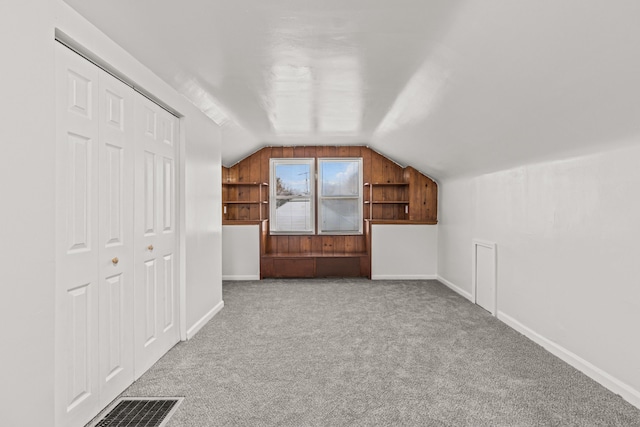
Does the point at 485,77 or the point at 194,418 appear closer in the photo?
the point at 194,418

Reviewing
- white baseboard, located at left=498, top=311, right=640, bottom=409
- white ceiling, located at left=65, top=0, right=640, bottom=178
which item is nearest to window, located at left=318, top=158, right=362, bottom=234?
white ceiling, located at left=65, top=0, right=640, bottom=178

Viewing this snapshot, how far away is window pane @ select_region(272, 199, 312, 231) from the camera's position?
22.2 ft

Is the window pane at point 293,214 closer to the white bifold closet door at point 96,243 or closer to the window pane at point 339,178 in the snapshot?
the window pane at point 339,178

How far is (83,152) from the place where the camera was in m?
1.99

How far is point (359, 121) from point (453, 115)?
1582mm

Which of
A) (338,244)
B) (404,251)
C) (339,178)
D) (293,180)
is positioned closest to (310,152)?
(293,180)

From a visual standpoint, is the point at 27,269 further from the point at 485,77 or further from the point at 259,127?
Answer: the point at 259,127

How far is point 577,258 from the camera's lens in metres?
2.67

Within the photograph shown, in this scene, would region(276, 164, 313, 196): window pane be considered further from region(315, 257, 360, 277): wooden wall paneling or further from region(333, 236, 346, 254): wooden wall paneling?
region(315, 257, 360, 277): wooden wall paneling

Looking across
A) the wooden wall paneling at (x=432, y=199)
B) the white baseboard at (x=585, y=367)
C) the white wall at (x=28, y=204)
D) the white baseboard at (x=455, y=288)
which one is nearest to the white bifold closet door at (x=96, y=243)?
the white wall at (x=28, y=204)

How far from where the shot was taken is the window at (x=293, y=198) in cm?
676

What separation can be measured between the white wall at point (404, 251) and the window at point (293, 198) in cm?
133

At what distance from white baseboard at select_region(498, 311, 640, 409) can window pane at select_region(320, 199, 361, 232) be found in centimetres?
361

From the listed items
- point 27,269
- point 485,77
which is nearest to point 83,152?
point 27,269
